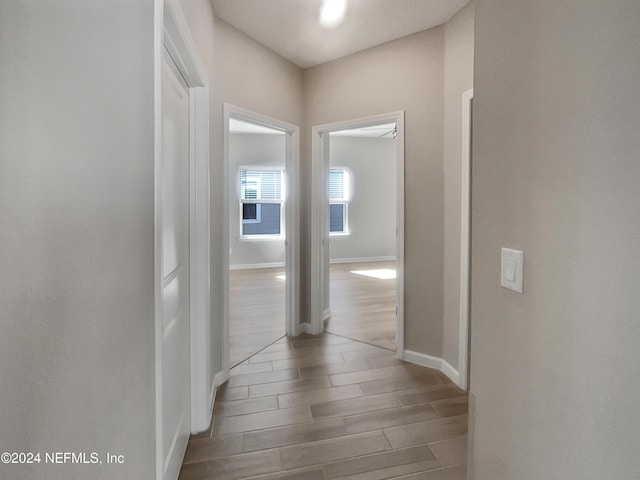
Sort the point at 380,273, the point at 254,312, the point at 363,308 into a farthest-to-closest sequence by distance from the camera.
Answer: the point at 380,273 < the point at 363,308 < the point at 254,312

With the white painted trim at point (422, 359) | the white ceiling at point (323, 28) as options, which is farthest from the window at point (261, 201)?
the white painted trim at point (422, 359)

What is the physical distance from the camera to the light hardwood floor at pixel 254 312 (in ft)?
9.83

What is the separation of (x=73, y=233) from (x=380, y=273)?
5904mm

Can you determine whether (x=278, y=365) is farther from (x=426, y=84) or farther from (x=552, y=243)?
(x=426, y=84)

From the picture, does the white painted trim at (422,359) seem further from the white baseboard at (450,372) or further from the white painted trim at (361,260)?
the white painted trim at (361,260)

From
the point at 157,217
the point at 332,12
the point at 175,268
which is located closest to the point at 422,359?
the point at 175,268

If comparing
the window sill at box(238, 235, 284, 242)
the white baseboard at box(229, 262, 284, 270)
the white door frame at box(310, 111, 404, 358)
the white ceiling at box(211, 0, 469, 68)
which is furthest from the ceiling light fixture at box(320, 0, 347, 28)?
the white baseboard at box(229, 262, 284, 270)

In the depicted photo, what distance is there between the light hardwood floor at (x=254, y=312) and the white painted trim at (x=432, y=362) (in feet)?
4.26

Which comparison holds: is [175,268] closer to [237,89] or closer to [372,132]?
[237,89]

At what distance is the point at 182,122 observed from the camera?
162 cm

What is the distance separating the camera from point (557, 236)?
0.76 metres

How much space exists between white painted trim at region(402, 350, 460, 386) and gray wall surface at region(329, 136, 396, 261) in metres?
4.60

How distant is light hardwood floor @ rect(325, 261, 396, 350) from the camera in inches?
128

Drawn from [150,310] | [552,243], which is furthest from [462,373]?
[150,310]
